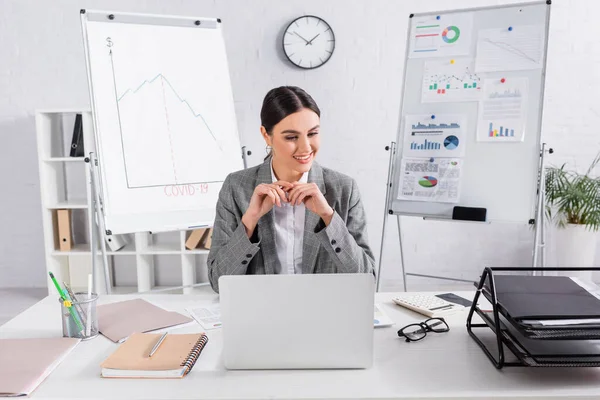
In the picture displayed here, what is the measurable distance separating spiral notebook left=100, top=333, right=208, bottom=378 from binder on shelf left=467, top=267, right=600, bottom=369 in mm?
538

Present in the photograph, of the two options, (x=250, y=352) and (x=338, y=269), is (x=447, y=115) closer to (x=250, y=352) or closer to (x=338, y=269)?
(x=338, y=269)

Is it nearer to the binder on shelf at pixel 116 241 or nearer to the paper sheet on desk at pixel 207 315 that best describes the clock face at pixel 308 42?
the binder on shelf at pixel 116 241

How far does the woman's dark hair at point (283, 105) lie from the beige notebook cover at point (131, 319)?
545 millimetres

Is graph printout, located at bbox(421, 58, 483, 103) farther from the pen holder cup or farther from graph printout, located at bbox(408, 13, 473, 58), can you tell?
the pen holder cup

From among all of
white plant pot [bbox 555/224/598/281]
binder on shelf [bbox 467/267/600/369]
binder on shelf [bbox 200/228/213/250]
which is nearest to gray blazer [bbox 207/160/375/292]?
binder on shelf [bbox 467/267/600/369]

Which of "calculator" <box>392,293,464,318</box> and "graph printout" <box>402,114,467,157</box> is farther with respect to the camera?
"graph printout" <box>402,114,467,157</box>

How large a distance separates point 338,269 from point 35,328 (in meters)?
0.72

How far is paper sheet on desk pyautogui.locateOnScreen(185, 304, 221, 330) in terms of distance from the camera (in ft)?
3.50

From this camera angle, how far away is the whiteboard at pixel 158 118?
1896 mm

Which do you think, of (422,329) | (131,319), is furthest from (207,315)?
(422,329)

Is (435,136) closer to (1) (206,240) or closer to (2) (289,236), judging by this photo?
(2) (289,236)

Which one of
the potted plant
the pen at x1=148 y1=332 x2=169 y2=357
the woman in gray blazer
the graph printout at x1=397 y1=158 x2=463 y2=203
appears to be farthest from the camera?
the potted plant

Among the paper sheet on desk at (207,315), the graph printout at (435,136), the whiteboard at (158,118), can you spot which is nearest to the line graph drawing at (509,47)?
the graph printout at (435,136)

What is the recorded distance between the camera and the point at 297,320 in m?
0.82
